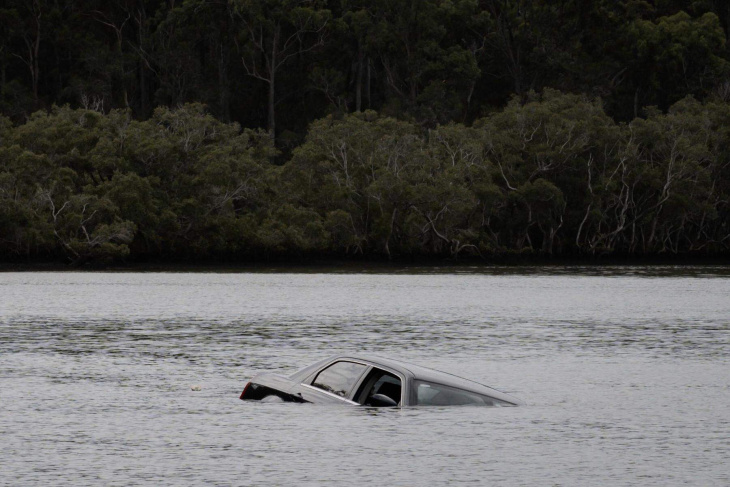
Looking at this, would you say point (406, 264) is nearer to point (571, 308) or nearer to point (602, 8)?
point (602, 8)

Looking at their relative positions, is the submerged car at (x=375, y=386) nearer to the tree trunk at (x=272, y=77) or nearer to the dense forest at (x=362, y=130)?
the dense forest at (x=362, y=130)

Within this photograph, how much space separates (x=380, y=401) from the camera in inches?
752

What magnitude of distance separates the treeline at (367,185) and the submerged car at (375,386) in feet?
250

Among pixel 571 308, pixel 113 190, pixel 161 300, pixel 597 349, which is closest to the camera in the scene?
pixel 597 349

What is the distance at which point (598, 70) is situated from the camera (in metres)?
122

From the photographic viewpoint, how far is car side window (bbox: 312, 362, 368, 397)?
19359 millimetres

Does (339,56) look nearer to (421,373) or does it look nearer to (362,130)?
(362,130)

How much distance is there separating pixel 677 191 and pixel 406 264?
2312 cm

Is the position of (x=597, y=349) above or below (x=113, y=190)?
below

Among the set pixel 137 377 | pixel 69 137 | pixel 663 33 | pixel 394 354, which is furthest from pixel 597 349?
pixel 663 33

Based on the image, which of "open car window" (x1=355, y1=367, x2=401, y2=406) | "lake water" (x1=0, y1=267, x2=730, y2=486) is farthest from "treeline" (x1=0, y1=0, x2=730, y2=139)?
"open car window" (x1=355, y1=367, x2=401, y2=406)

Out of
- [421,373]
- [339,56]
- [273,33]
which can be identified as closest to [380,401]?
[421,373]

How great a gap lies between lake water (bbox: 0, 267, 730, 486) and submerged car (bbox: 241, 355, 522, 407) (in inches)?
18.7

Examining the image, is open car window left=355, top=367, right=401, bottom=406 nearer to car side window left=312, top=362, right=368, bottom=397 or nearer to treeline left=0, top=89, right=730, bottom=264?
car side window left=312, top=362, right=368, bottom=397
